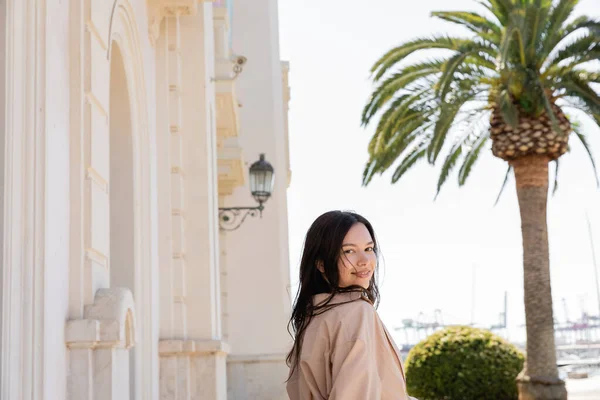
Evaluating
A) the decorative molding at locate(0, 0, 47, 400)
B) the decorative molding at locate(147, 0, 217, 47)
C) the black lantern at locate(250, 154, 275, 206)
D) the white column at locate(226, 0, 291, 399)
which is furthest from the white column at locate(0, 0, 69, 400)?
the white column at locate(226, 0, 291, 399)

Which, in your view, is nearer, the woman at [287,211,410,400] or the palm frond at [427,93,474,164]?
the woman at [287,211,410,400]

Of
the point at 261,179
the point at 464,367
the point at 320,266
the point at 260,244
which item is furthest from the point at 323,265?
the point at 260,244

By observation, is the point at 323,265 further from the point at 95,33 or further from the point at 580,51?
the point at 580,51

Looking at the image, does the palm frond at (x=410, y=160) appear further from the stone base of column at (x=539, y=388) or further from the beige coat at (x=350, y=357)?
the beige coat at (x=350, y=357)

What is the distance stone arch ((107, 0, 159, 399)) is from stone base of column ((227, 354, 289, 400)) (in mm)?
11242

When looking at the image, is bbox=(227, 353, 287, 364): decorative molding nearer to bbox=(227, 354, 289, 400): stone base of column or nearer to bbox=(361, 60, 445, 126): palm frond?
bbox=(227, 354, 289, 400): stone base of column

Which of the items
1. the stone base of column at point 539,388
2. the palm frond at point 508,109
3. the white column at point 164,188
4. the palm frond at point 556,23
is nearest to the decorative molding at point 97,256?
the white column at point 164,188

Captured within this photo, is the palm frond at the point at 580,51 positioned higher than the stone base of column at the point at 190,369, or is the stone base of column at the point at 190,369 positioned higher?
the palm frond at the point at 580,51

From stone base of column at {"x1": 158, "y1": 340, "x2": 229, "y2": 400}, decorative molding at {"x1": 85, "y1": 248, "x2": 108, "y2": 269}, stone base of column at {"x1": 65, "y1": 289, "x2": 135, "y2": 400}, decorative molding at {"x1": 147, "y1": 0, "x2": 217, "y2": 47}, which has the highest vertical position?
decorative molding at {"x1": 147, "y1": 0, "x2": 217, "y2": 47}

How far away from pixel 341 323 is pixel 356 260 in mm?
258

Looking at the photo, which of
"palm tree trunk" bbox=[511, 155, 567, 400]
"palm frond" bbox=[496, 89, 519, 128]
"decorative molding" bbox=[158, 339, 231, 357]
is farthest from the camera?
"palm tree trunk" bbox=[511, 155, 567, 400]

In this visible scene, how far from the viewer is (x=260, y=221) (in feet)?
69.2

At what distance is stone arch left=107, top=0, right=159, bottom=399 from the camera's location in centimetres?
731

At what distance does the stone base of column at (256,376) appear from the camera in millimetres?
19375
